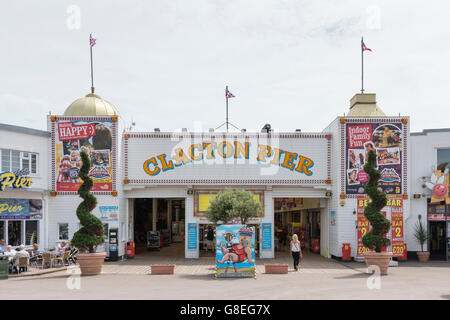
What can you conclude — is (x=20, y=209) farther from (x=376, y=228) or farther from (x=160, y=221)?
(x=376, y=228)

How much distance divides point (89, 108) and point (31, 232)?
693cm

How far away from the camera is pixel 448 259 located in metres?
23.2

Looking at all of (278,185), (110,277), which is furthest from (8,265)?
(278,185)

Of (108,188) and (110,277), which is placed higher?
(108,188)

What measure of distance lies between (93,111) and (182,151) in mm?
5190

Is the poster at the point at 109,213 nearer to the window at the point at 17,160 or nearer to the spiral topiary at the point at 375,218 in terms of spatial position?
Answer: the window at the point at 17,160

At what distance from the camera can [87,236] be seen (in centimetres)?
1797

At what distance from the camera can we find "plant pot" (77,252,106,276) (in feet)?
58.0

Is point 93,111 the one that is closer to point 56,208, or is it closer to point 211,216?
point 56,208

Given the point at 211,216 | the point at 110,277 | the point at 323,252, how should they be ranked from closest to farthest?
the point at 110,277, the point at 211,216, the point at 323,252

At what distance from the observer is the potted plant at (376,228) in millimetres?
17859

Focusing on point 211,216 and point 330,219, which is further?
point 330,219

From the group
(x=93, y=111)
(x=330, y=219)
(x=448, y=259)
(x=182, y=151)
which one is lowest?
(x=448, y=259)

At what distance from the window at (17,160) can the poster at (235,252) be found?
34.7 ft
